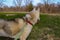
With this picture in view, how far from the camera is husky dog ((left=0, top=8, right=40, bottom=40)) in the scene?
206 inches

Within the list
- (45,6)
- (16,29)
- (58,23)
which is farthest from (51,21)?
(45,6)

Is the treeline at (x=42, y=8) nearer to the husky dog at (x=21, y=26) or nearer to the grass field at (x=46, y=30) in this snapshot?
the grass field at (x=46, y=30)

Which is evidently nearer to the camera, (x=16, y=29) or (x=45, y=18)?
(x=16, y=29)

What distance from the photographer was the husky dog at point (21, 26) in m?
5.24

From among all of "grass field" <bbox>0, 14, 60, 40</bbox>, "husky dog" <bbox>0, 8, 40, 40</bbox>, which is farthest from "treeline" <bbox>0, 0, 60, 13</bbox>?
"husky dog" <bbox>0, 8, 40, 40</bbox>

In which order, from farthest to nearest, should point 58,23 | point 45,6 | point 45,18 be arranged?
point 45,6 < point 45,18 < point 58,23

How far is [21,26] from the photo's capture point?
538cm

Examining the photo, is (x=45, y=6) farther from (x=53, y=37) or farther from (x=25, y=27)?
(x=25, y=27)

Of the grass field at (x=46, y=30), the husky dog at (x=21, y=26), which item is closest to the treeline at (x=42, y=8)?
the grass field at (x=46, y=30)

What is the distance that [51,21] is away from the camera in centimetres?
813

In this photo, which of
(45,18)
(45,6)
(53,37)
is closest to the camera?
(53,37)

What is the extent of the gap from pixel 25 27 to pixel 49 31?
2.19 metres

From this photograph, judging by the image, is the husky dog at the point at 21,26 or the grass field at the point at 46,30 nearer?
the husky dog at the point at 21,26

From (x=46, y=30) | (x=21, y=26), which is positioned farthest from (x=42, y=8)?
(x=21, y=26)
